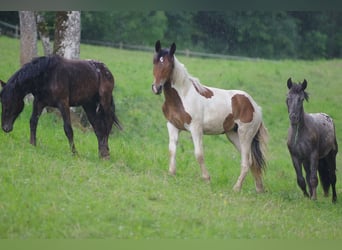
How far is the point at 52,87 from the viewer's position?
373 inches

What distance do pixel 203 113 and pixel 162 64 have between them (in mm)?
908

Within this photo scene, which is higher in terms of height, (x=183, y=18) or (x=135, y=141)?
(x=183, y=18)

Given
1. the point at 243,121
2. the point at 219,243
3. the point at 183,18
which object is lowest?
the point at 219,243

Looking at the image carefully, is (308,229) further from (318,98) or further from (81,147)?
(318,98)

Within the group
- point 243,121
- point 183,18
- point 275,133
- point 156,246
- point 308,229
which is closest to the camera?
point 156,246

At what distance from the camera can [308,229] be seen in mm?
8500

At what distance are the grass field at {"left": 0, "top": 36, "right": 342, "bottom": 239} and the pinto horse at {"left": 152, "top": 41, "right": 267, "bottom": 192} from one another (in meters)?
0.41

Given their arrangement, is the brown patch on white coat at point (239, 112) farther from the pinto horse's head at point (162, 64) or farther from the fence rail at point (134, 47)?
the fence rail at point (134, 47)

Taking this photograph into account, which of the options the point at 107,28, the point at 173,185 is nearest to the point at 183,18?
the point at 107,28

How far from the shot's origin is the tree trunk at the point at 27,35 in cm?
1264

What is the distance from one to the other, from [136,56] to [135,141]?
493 cm

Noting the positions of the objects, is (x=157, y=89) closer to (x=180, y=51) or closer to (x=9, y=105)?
(x=9, y=105)

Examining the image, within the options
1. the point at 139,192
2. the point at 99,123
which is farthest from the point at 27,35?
the point at 139,192

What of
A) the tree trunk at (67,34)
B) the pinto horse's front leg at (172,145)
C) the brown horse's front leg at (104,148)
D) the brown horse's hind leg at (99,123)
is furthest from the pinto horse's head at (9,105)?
the tree trunk at (67,34)
